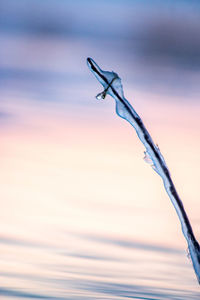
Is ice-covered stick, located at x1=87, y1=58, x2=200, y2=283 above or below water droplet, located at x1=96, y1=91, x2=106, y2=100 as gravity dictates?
below

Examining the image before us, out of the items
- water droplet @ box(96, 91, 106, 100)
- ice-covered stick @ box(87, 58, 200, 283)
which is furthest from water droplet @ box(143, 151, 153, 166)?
water droplet @ box(96, 91, 106, 100)

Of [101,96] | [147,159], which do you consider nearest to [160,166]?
[147,159]

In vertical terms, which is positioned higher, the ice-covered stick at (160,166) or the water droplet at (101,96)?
the water droplet at (101,96)

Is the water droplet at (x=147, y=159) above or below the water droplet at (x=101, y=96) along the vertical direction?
below

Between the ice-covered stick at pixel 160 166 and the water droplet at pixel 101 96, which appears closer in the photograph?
the ice-covered stick at pixel 160 166

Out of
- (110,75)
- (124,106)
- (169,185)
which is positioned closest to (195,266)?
(169,185)

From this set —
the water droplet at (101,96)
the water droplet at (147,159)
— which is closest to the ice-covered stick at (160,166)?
A: the water droplet at (147,159)

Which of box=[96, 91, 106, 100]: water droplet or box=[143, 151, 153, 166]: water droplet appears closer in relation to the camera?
box=[143, 151, 153, 166]: water droplet

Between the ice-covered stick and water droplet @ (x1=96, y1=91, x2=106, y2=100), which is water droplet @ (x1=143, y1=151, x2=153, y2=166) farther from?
water droplet @ (x1=96, y1=91, x2=106, y2=100)

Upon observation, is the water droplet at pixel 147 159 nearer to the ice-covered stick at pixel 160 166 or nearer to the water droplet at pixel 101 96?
the ice-covered stick at pixel 160 166

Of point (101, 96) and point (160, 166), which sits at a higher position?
point (101, 96)

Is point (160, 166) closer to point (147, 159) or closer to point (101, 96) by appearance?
point (147, 159)
